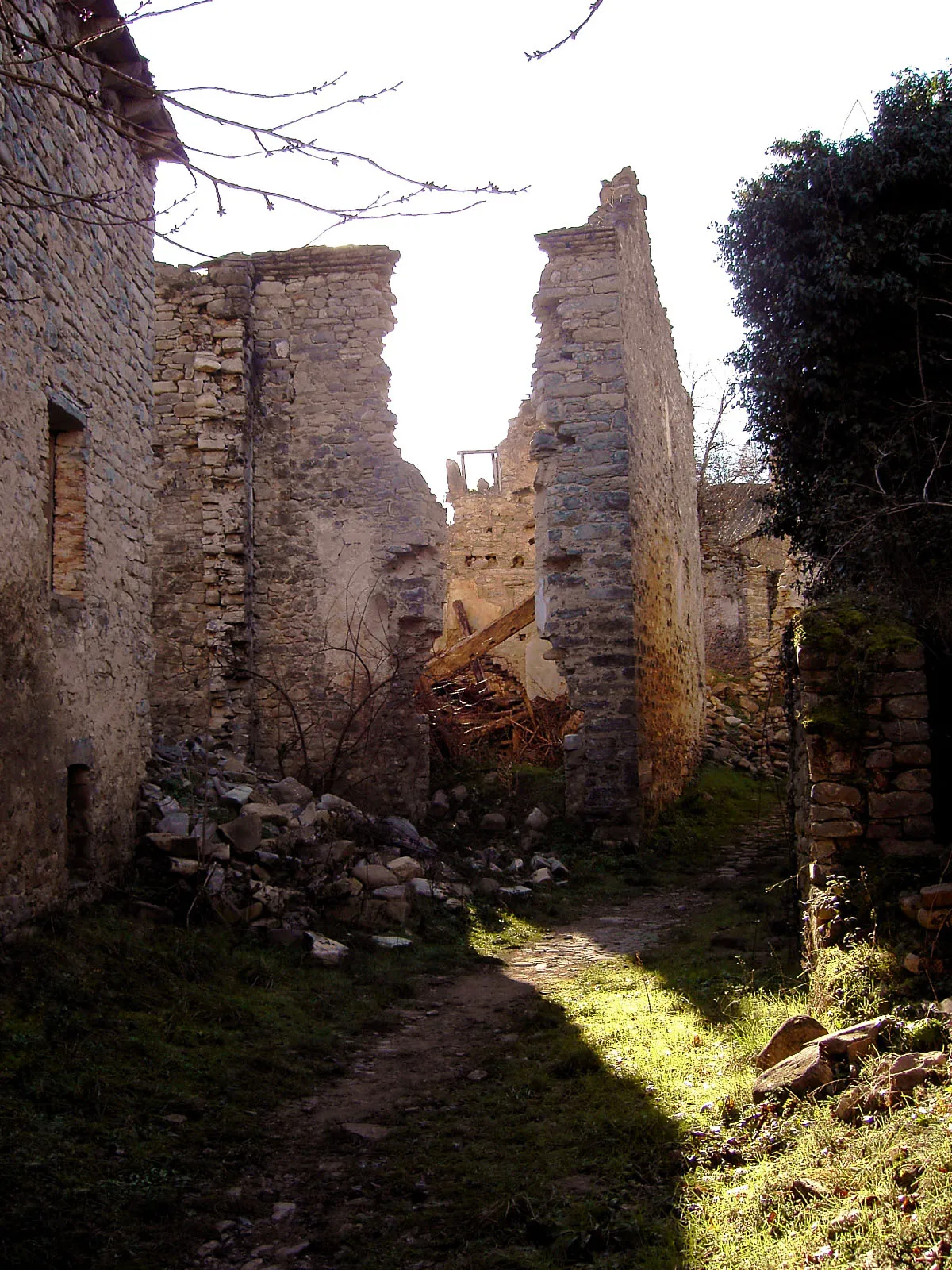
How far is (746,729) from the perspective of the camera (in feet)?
58.6

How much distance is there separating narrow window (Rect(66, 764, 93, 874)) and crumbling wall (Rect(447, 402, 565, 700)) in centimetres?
1294

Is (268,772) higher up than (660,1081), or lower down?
higher up

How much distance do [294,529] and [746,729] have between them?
31.3 feet

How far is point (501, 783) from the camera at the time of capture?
12.1 metres

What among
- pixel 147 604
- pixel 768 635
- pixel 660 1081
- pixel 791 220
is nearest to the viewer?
pixel 660 1081

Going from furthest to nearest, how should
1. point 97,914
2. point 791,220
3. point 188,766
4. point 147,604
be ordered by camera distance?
point 791,220
point 188,766
point 147,604
point 97,914

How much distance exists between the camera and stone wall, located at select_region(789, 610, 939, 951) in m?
4.88

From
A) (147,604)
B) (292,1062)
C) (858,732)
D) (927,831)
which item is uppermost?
(147,604)

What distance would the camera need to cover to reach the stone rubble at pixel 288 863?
22.4ft

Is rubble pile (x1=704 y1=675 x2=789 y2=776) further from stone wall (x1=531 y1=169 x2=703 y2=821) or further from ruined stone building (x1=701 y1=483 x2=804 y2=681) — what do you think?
stone wall (x1=531 y1=169 x2=703 y2=821)

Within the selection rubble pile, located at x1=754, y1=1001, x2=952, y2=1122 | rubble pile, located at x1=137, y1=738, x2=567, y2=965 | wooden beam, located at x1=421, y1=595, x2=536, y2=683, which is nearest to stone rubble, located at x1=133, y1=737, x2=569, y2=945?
rubble pile, located at x1=137, y1=738, x2=567, y2=965

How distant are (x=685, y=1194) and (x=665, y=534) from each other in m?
11.3

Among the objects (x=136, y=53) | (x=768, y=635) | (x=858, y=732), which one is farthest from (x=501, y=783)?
(x=768, y=635)

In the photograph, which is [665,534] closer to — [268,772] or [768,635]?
[268,772]
